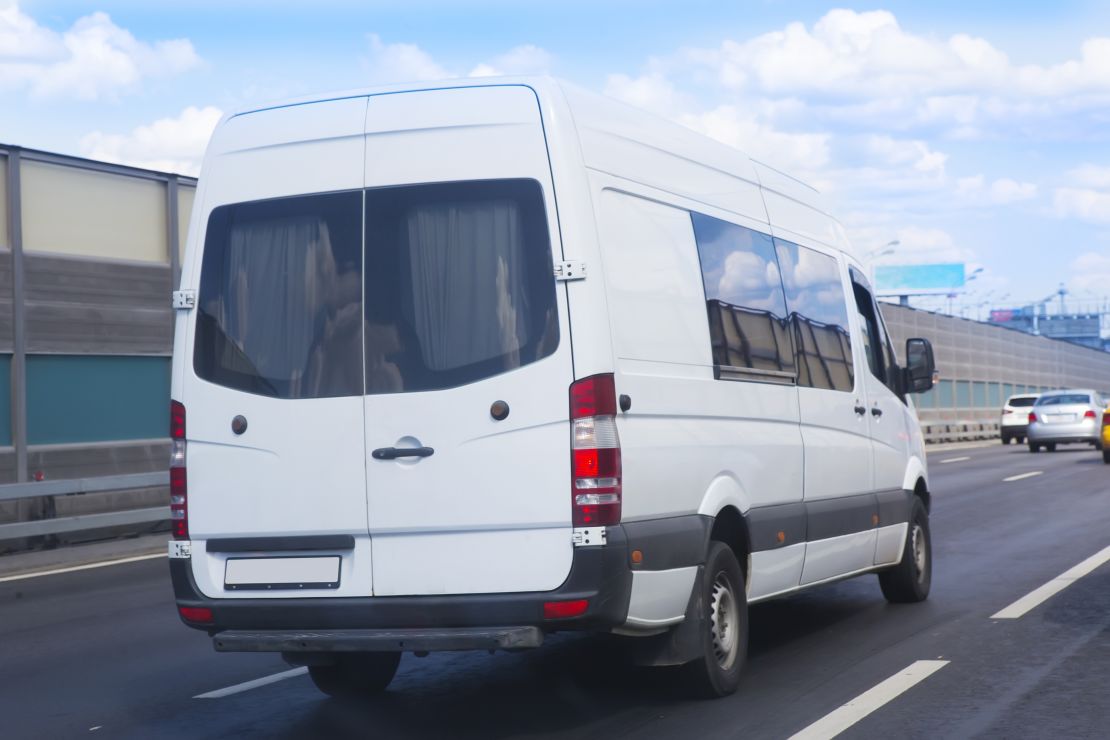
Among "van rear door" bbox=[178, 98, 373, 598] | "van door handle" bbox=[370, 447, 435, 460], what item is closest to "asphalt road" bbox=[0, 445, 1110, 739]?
"van rear door" bbox=[178, 98, 373, 598]

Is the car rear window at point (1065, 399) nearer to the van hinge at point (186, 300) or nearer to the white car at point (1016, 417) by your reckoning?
the white car at point (1016, 417)

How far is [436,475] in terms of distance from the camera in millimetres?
6094

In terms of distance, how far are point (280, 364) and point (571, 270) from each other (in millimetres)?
1305

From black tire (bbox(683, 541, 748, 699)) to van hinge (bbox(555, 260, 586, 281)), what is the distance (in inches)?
61.7

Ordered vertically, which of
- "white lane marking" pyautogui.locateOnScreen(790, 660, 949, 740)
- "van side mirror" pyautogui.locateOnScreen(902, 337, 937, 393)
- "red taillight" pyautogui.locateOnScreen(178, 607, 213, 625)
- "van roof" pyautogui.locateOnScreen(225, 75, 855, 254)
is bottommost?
"white lane marking" pyautogui.locateOnScreen(790, 660, 949, 740)

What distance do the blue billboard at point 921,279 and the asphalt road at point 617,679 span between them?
422 feet

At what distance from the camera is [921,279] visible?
452 feet

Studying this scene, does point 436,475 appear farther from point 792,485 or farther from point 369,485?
point 792,485

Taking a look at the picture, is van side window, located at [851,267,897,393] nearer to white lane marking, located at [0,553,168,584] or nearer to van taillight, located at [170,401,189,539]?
van taillight, located at [170,401,189,539]

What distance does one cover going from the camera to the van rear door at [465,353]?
598 cm

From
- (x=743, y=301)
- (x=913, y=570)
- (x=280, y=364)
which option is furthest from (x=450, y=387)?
(x=913, y=570)

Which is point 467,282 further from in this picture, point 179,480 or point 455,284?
point 179,480

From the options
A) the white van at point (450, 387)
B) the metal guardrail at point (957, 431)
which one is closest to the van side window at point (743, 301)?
the white van at point (450, 387)

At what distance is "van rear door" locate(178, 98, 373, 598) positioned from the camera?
625 cm
